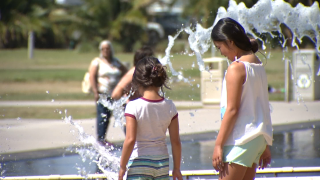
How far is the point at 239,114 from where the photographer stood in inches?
107

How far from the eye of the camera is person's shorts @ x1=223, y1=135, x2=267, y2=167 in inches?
107

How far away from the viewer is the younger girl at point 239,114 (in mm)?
2691

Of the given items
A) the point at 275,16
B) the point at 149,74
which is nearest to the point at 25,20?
the point at 275,16

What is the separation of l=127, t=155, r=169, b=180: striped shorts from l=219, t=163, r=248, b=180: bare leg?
462mm

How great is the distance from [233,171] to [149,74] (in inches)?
32.7

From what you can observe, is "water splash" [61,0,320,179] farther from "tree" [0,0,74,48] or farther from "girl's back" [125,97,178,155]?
"tree" [0,0,74,48]

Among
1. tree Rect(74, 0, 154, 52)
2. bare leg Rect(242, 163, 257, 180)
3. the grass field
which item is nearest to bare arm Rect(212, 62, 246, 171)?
bare leg Rect(242, 163, 257, 180)

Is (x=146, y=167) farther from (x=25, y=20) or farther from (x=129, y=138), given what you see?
(x=25, y=20)

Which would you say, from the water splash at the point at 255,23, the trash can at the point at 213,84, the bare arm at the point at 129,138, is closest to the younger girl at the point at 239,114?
the bare arm at the point at 129,138

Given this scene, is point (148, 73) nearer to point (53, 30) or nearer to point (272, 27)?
point (272, 27)

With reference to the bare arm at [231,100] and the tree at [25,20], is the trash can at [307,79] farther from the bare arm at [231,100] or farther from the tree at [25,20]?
the tree at [25,20]

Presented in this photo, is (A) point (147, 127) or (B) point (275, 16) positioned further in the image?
(B) point (275, 16)

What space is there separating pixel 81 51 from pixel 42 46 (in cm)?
697

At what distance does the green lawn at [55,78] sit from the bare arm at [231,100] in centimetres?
584
